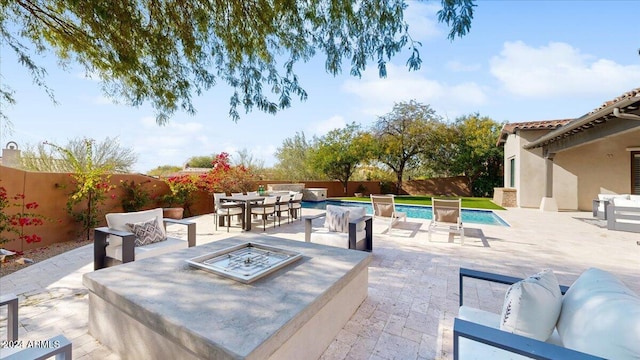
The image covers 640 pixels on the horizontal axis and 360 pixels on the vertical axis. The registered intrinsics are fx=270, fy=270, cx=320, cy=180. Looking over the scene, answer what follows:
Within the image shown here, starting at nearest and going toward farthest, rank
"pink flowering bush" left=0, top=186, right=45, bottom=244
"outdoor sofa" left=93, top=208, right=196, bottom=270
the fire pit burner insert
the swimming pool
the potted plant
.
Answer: the fire pit burner insert → "outdoor sofa" left=93, top=208, right=196, bottom=270 → "pink flowering bush" left=0, top=186, right=45, bottom=244 → the swimming pool → the potted plant

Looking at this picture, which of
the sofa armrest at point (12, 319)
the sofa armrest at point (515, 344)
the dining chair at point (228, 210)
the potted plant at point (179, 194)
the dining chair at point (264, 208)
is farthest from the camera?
the potted plant at point (179, 194)

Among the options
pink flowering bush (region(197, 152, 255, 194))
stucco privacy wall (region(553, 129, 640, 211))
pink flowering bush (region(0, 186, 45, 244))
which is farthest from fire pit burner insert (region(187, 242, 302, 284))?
stucco privacy wall (region(553, 129, 640, 211))

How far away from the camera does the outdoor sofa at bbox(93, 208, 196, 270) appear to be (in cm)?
320

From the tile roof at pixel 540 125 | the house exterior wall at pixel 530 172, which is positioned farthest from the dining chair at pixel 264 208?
the tile roof at pixel 540 125

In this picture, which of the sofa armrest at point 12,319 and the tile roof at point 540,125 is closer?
the sofa armrest at point 12,319

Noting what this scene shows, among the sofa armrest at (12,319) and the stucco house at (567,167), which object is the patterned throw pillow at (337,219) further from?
the stucco house at (567,167)

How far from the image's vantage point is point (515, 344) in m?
1.22

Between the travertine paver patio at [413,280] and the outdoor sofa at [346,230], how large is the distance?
1.41ft

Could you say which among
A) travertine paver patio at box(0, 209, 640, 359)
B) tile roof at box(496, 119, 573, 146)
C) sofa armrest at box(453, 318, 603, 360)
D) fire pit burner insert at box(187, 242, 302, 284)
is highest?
tile roof at box(496, 119, 573, 146)

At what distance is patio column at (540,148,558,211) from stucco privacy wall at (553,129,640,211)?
0.89 meters

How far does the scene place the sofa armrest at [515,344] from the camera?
1.13 meters

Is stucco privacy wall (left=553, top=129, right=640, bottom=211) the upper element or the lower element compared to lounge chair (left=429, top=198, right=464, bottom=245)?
upper

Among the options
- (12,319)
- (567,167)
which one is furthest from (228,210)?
(567,167)

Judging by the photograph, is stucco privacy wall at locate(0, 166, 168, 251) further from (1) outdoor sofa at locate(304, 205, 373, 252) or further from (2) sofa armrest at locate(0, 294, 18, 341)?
(1) outdoor sofa at locate(304, 205, 373, 252)
